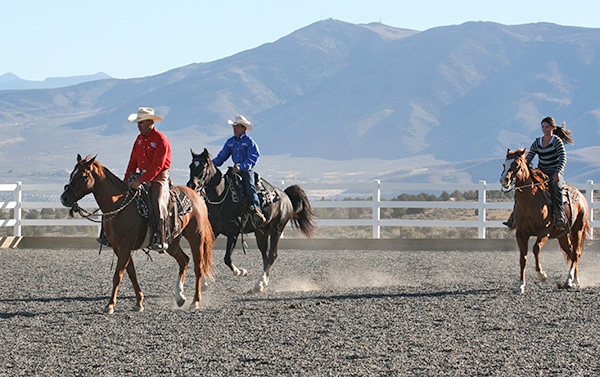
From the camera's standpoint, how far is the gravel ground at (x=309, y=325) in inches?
263

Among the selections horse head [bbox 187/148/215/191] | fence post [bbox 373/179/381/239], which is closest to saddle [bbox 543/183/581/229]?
horse head [bbox 187/148/215/191]

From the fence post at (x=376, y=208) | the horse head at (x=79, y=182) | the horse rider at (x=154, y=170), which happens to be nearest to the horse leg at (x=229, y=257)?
the horse rider at (x=154, y=170)

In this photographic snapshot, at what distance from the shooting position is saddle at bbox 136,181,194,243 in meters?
9.34

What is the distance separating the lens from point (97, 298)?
1053 centimetres

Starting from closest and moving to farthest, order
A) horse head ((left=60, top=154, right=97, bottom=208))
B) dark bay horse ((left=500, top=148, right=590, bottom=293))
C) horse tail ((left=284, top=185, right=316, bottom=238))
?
horse head ((left=60, top=154, right=97, bottom=208)), dark bay horse ((left=500, top=148, right=590, bottom=293)), horse tail ((left=284, top=185, right=316, bottom=238))

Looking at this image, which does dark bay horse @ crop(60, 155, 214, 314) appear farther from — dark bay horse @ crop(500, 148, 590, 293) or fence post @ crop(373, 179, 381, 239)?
fence post @ crop(373, 179, 381, 239)

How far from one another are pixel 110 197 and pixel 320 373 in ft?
12.6

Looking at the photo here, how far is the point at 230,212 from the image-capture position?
37.7 feet

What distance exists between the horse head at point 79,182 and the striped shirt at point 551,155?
19.0ft

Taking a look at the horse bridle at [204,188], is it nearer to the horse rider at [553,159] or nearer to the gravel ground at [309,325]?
the gravel ground at [309,325]

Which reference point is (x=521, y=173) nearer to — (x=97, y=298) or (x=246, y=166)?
(x=246, y=166)

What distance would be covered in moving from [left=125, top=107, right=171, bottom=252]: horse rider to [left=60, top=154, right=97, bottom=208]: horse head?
0.45m

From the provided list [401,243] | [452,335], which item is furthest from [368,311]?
[401,243]

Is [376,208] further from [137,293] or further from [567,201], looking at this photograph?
[137,293]
